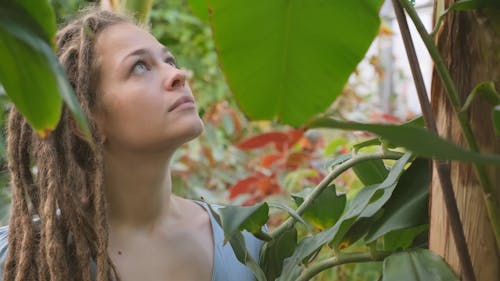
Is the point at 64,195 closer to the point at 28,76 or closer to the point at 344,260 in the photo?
the point at 344,260

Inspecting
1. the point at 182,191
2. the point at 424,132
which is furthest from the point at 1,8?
the point at 182,191

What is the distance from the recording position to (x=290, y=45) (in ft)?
2.33

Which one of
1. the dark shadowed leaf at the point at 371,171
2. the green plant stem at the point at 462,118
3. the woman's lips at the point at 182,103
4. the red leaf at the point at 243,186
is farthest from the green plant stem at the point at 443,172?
the red leaf at the point at 243,186

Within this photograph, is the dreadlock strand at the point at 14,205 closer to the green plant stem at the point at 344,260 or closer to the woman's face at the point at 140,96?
the woman's face at the point at 140,96

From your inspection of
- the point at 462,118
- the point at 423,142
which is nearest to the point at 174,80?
the point at 462,118

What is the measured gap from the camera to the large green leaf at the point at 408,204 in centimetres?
77

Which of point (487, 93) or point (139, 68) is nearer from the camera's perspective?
point (487, 93)

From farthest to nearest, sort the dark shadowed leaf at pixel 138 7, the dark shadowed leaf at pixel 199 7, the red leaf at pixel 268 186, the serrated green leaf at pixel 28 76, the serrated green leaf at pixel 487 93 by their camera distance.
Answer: the red leaf at pixel 268 186 → the dark shadowed leaf at pixel 138 7 → the dark shadowed leaf at pixel 199 7 → the serrated green leaf at pixel 487 93 → the serrated green leaf at pixel 28 76

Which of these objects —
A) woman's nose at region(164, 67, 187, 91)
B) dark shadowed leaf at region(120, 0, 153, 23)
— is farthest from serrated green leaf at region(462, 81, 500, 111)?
dark shadowed leaf at region(120, 0, 153, 23)

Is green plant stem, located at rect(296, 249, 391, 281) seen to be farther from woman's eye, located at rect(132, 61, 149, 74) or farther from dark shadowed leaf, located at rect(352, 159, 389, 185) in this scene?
woman's eye, located at rect(132, 61, 149, 74)

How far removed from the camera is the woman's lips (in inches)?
38.3

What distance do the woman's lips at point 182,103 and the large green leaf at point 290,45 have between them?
0.27 m

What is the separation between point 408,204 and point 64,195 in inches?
18.6

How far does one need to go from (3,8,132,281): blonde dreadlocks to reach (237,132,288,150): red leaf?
2.36 ft
